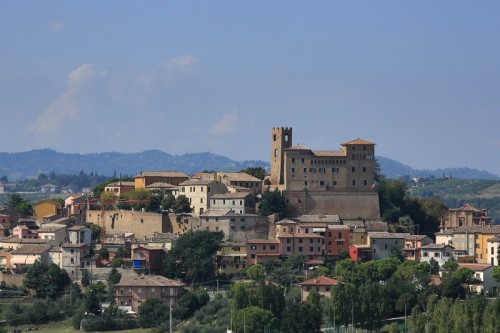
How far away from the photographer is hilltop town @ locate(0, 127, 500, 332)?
52938 millimetres

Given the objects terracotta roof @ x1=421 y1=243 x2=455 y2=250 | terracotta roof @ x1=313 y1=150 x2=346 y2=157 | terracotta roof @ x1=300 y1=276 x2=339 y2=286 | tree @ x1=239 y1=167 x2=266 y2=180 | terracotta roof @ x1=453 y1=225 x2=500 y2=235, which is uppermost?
terracotta roof @ x1=313 y1=150 x2=346 y2=157

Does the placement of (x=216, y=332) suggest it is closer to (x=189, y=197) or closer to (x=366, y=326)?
(x=366, y=326)

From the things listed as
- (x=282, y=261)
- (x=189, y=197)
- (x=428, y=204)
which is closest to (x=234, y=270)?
(x=282, y=261)

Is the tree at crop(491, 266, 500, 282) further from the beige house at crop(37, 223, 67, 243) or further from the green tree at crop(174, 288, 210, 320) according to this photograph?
the beige house at crop(37, 223, 67, 243)

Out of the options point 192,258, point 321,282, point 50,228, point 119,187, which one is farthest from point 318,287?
point 119,187

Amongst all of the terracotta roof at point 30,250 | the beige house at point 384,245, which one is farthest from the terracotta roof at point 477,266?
the terracotta roof at point 30,250

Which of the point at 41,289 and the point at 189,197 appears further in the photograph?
the point at 189,197

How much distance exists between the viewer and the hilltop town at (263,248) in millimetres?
52938

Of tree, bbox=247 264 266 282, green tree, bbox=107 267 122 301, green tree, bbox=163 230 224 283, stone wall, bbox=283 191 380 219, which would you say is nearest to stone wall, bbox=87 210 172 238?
green tree, bbox=163 230 224 283

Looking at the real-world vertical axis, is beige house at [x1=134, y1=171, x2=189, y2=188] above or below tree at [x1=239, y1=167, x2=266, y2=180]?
below

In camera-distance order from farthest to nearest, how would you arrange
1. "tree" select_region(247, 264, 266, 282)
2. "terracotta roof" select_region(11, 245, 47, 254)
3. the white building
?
"terracotta roof" select_region(11, 245, 47, 254) < the white building < "tree" select_region(247, 264, 266, 282)

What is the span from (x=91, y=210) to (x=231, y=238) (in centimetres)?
884

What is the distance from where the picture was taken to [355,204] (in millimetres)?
65625

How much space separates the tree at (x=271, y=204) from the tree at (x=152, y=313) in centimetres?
1038
